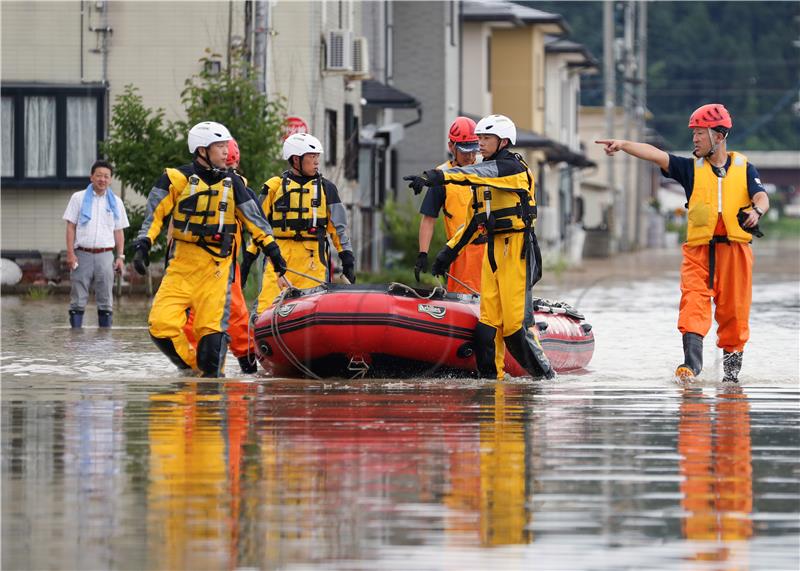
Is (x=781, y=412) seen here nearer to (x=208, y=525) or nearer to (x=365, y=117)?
(x=208, y=525)

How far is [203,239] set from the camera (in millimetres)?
13188

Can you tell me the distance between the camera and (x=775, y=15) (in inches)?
4975

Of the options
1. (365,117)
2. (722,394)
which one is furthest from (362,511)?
(365,117)

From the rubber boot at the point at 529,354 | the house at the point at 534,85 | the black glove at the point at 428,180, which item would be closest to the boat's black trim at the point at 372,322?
the rubber boot at the point at 529,354

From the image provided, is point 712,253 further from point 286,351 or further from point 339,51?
point 339,51

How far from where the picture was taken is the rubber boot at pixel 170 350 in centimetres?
1339

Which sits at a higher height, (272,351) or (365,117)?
(365,117)

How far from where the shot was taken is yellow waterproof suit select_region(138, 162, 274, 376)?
43.1ft

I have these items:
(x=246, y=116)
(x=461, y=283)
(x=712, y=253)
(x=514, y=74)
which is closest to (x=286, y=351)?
(x=461, y=283)

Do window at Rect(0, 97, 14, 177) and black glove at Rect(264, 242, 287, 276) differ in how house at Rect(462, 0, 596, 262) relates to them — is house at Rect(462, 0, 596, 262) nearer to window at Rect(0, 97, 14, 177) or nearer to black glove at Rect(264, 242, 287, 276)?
window at Rect(0, 97, 14, 177)

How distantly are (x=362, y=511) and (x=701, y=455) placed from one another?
7.67ft

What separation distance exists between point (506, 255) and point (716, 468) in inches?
182

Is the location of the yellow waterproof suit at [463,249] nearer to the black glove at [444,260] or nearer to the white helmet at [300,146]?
the black glove at [444,260]

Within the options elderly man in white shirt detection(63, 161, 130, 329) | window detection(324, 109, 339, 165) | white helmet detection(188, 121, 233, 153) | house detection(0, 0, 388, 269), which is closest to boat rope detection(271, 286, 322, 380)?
white helmet detection(188, 121, 233, 153)
